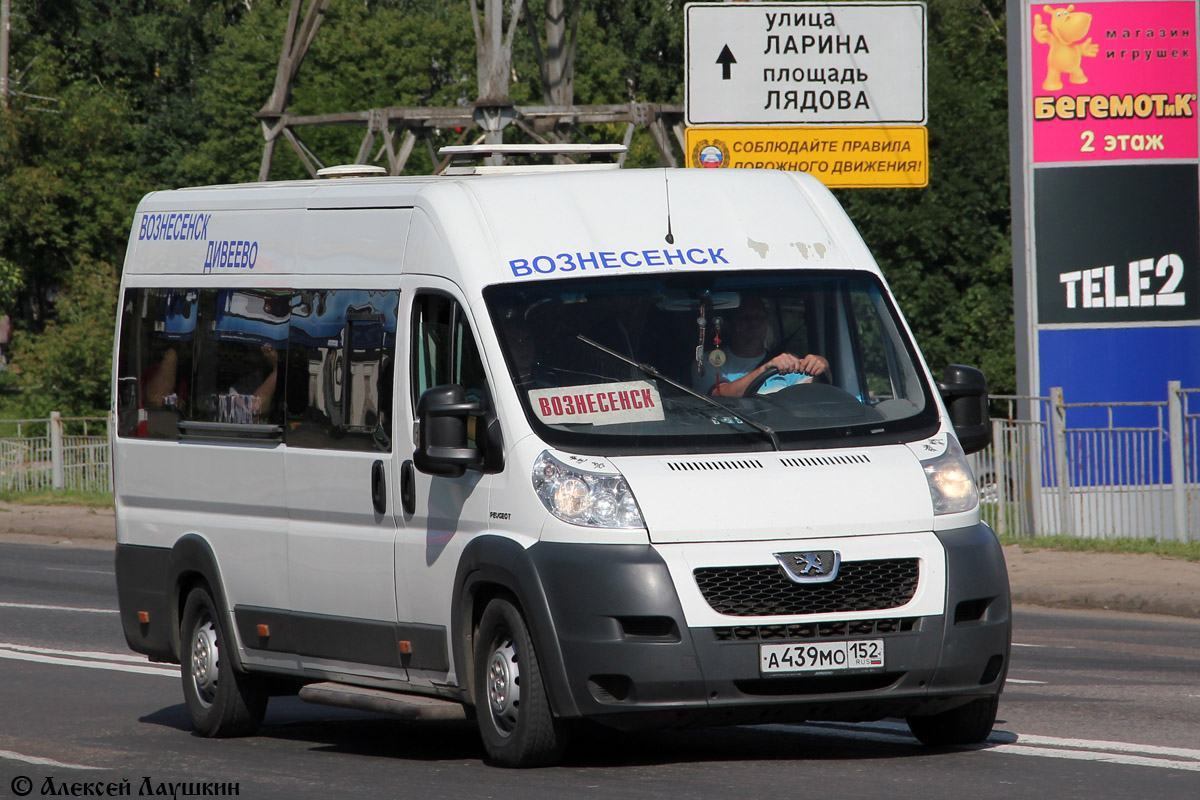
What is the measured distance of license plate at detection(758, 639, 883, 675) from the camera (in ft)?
23.9

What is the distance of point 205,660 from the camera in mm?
9875

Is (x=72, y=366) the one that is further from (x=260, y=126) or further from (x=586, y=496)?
(x=586, y=496)

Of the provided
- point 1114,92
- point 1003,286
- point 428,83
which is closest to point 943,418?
point 1114,92

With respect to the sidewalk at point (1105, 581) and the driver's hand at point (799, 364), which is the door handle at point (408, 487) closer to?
the driver's hand at point (799, 364)

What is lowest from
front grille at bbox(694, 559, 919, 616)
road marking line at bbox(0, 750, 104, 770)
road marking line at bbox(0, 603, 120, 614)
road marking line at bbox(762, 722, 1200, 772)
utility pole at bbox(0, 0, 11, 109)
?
road marking line at bbox(0, 603, 120, 614)

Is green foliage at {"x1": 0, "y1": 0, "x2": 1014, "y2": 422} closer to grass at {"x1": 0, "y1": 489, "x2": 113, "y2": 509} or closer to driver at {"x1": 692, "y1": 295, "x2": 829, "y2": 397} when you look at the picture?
grass at {"x1": 0, "y1": 489, "x2": 113, "y2": 509}

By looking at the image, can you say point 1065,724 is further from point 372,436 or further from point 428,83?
point 428,83

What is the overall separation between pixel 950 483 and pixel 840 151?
17047mm

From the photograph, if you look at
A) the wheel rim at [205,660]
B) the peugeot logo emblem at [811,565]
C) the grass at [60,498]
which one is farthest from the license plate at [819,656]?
the grass at [60,498]

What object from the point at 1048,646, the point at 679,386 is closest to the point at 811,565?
the point at 679,386

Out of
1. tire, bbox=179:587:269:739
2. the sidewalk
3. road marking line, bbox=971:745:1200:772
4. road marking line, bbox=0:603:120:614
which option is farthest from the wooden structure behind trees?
road marking line, bbox=971:745:1200:772

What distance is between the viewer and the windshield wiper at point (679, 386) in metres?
7.71

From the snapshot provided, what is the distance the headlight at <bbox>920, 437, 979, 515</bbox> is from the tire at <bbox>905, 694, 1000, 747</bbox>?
0.82 meters

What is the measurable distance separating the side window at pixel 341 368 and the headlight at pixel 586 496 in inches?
45.5
